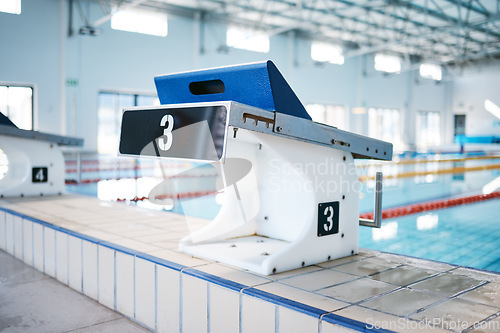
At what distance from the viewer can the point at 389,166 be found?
50.3 feet

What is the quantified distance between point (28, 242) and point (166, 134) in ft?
7.43

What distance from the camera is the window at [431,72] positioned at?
92.3 feet

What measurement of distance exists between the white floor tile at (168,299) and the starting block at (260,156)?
26 cm

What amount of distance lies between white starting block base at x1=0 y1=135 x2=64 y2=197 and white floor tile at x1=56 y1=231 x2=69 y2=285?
7.36ft

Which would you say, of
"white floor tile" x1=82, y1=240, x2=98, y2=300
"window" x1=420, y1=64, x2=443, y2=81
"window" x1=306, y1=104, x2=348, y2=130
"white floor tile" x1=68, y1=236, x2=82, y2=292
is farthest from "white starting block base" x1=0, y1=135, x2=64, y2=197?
"window" x1=420, y1=64, x2=443, y2=81

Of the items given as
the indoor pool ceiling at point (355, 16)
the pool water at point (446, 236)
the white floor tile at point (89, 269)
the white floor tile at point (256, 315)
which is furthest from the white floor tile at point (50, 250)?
the indoor pool ceiling at point (355, 16)

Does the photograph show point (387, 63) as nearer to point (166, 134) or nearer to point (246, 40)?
point (246, 40)

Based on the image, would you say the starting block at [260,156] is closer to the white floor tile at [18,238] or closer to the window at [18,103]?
the white floor tile at [18,238]

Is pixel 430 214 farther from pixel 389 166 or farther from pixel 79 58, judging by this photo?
pixel 79 58

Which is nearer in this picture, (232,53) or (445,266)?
(445,266)

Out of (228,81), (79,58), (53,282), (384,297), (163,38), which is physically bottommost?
(53,282)

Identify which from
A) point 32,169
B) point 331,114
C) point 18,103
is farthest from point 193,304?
point 331,114

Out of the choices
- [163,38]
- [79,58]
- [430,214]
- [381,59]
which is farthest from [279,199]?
[381,59]

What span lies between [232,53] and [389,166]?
783 cm
